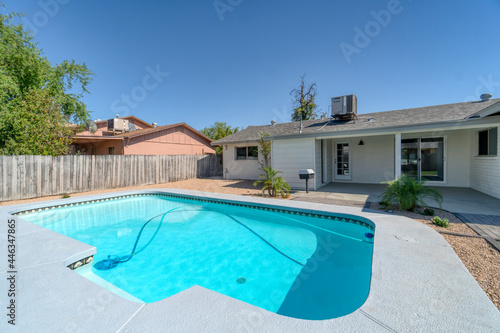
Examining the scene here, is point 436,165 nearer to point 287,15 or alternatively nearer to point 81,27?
point 287,15

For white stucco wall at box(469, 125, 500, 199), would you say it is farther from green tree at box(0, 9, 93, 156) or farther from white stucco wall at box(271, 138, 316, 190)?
green tree at box(0, 9, 93, 156)

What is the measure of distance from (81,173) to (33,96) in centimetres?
370

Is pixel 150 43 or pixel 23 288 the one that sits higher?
pixel 150 43

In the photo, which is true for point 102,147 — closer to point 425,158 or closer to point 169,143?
point 169,143

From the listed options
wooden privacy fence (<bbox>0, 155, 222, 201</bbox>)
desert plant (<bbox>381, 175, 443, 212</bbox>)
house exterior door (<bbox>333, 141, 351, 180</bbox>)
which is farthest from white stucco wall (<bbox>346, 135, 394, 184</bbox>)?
wooden privacy fence (<bbox>0, 155, 222, 201</bbox>)

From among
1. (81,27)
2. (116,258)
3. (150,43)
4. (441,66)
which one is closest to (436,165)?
(441,66)

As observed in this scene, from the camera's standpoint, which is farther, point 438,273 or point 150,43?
point 150,43

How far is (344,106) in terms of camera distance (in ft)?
34.6

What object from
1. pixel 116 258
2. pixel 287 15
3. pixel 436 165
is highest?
pixel 287 15

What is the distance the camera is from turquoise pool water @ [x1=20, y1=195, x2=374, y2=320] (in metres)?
3.03

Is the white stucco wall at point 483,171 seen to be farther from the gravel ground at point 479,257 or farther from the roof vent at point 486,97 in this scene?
the gravel ground at point 479,257

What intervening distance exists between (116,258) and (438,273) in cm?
511

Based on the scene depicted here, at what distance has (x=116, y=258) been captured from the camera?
163 inches

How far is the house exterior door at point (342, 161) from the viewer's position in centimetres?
1095
